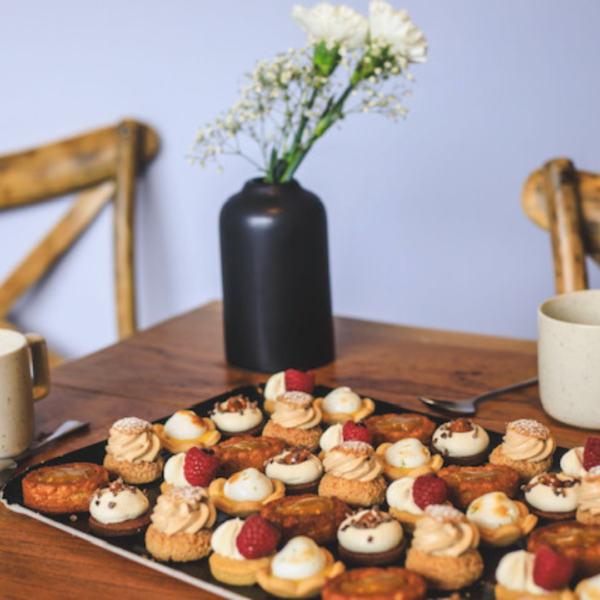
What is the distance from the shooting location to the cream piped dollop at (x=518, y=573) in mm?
811

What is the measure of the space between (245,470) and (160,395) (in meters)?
0.41

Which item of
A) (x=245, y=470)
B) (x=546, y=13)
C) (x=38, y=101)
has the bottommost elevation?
(x=245, y=470)

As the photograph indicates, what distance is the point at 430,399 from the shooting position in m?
1.35

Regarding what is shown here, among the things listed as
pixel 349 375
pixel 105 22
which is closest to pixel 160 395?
pixel 349 375

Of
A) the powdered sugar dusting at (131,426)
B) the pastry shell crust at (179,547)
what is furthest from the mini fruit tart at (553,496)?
the powdered sugar dusting at (131,426)

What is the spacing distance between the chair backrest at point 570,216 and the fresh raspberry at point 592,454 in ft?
2.26

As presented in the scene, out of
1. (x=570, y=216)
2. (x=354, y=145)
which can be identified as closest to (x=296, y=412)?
(x=570, y=216)

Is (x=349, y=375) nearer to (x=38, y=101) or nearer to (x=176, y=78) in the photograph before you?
(x=176, y=78)

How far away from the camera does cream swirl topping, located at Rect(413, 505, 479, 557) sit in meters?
0.87

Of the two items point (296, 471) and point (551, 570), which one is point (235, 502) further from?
point (551, 570)

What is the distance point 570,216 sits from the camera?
5.53 feet

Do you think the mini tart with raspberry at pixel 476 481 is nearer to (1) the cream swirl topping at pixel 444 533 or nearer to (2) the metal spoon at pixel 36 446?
(1) the cream swirl topping at pixel 444 533

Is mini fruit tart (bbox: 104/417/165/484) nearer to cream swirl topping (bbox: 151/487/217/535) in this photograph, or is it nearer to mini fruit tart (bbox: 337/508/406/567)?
cream swirl topping (bbox: 151/487/217/535)

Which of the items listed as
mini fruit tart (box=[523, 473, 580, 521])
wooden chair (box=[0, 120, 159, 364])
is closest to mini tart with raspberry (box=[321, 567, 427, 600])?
mini fruit tart (box=[523, 473, 580, 521])
